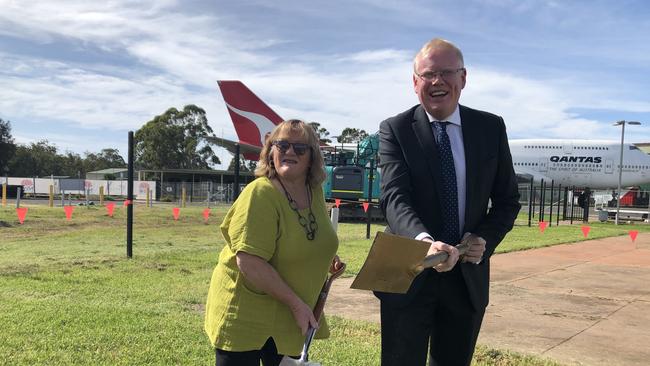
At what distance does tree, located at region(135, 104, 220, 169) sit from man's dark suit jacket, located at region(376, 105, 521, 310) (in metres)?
59.8

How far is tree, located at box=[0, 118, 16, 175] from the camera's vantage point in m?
59.0

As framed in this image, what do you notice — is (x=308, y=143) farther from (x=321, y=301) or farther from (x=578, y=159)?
(x=578, y=159)

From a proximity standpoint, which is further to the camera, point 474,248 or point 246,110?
point 246,110

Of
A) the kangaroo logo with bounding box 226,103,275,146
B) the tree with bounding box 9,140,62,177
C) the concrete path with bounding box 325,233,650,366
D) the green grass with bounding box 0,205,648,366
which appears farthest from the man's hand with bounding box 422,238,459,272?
the tree with bounding box 9,140,62,177

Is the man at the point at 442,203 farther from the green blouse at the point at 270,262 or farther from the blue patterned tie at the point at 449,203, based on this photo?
the green blouse at the point at 270,262

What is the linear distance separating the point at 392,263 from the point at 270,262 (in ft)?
1.56

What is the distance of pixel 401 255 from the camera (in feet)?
6.50

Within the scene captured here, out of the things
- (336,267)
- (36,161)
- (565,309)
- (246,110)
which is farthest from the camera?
(36,161)

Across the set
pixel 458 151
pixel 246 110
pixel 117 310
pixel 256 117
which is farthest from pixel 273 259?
pixel 246 110

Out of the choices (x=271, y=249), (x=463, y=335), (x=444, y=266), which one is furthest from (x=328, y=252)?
(x=463, y=335)

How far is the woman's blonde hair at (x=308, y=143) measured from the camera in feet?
7.60

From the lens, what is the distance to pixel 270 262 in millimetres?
2186

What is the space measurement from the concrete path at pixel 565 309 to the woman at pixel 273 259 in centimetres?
275

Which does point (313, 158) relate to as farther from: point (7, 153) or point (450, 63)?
point (7, 153)
